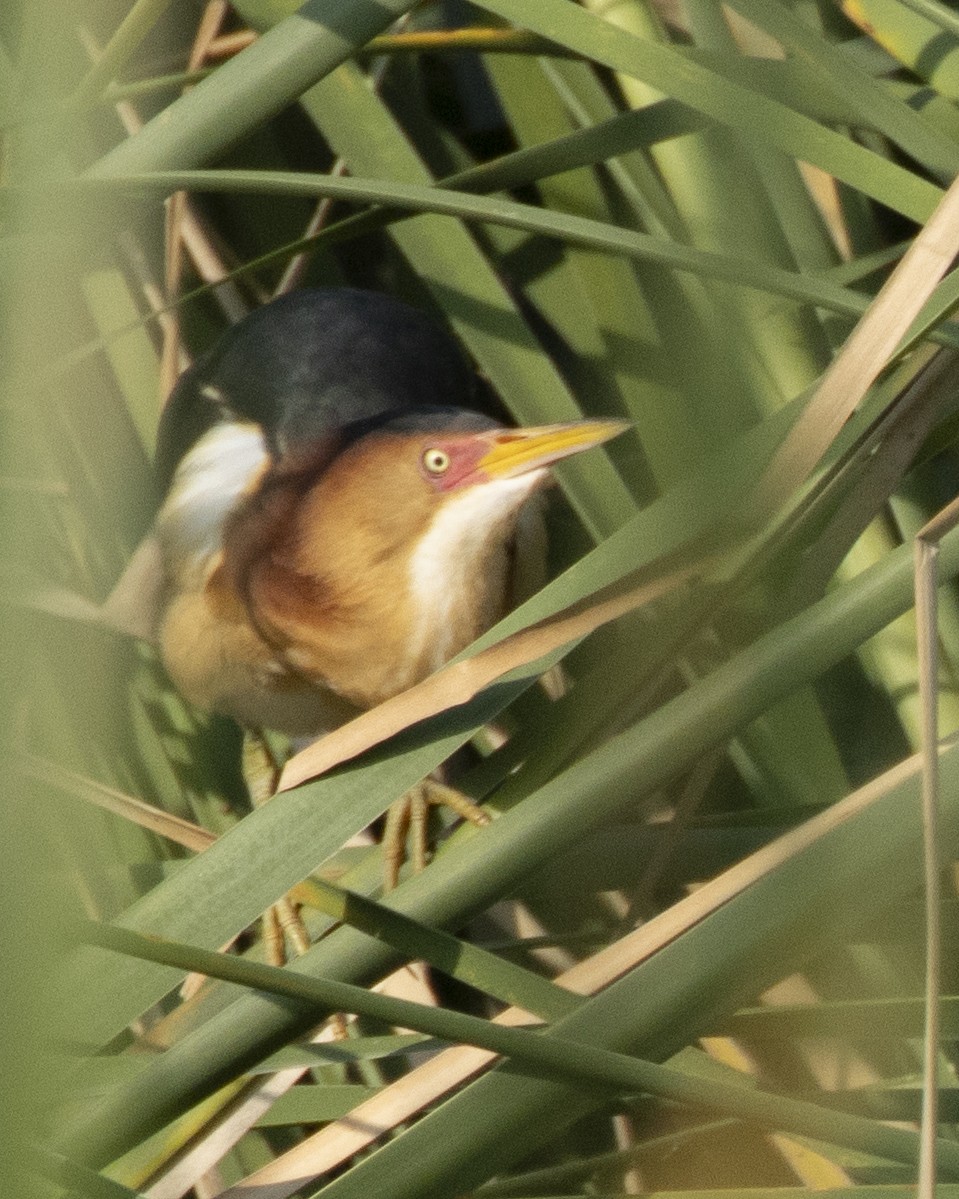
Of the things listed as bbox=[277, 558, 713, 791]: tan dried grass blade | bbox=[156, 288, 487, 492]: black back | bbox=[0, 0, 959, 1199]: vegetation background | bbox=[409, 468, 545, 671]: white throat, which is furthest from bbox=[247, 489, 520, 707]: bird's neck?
bbox=[277, 558, 713, 791]: tan dried grass blade

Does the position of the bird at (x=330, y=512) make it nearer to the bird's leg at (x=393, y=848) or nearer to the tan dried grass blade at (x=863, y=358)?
→ the bird's leg at (x=393, y=848)

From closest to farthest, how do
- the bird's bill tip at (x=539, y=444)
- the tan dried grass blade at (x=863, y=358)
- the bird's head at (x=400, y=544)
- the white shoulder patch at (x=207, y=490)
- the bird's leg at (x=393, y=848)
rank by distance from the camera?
the tan dried grass blade at (x=863, y=358) → the bird's leg at (x=393, y=848) → the bird's bill tip at (x=539, y=444) → the bird's head at (x=400, y=544) → the white shoulder patch at (x=207, y=490)

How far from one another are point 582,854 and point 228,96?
0.56 metres

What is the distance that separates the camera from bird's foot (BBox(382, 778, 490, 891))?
3.32ft

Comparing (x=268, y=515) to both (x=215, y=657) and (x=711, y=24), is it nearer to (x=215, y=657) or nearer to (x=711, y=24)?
(x=215, y=657)

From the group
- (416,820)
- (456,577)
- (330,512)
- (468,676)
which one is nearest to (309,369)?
(330,512)

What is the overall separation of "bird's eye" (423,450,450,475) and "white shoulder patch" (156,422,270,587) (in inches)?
13.1

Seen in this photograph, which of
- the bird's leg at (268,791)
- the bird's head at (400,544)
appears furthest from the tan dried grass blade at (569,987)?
the bird's head at (400,544)

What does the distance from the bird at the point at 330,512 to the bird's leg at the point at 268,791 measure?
5 cm

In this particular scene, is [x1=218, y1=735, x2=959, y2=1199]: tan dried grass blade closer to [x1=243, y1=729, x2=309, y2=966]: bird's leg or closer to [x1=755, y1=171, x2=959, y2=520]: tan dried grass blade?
[x1=755, y1=171, x2=959, y2=520]: tan dried grass blade

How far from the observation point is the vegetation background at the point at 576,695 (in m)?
0.69

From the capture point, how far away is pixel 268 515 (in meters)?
1.52

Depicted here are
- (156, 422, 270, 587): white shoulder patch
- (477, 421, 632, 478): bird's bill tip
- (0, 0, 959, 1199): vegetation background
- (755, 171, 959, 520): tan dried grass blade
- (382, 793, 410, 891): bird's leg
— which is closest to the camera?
(0, 0, 959, 1199): vegetation background

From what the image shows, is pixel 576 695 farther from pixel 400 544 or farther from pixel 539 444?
pixel 400 544
